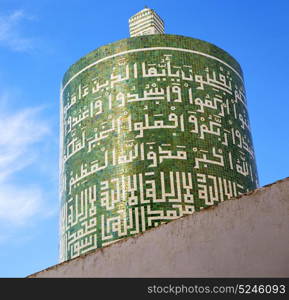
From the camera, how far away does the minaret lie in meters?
9.91

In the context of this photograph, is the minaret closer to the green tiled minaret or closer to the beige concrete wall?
the green tiled minaret

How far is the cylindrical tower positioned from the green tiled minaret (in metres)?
0.01

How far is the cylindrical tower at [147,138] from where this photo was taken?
24.3ft

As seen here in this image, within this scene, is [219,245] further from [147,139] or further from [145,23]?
[145,23]

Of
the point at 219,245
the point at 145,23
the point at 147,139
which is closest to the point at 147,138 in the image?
the point at 147,139

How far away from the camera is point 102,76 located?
8.37m

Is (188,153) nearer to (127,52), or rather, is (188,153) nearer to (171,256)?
(127,52)

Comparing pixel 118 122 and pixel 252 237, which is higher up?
pixel 118 122

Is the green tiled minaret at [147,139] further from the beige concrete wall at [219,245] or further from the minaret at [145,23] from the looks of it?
the beige concrete wall at [219,245]

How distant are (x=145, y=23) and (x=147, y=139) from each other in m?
3.08

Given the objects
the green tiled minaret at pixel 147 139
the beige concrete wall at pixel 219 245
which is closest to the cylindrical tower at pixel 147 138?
the green tiled minaret at pixel 147 139

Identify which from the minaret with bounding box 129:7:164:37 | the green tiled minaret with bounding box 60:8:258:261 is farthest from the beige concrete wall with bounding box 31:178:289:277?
the minaret with bounding box 129:7:164:37
